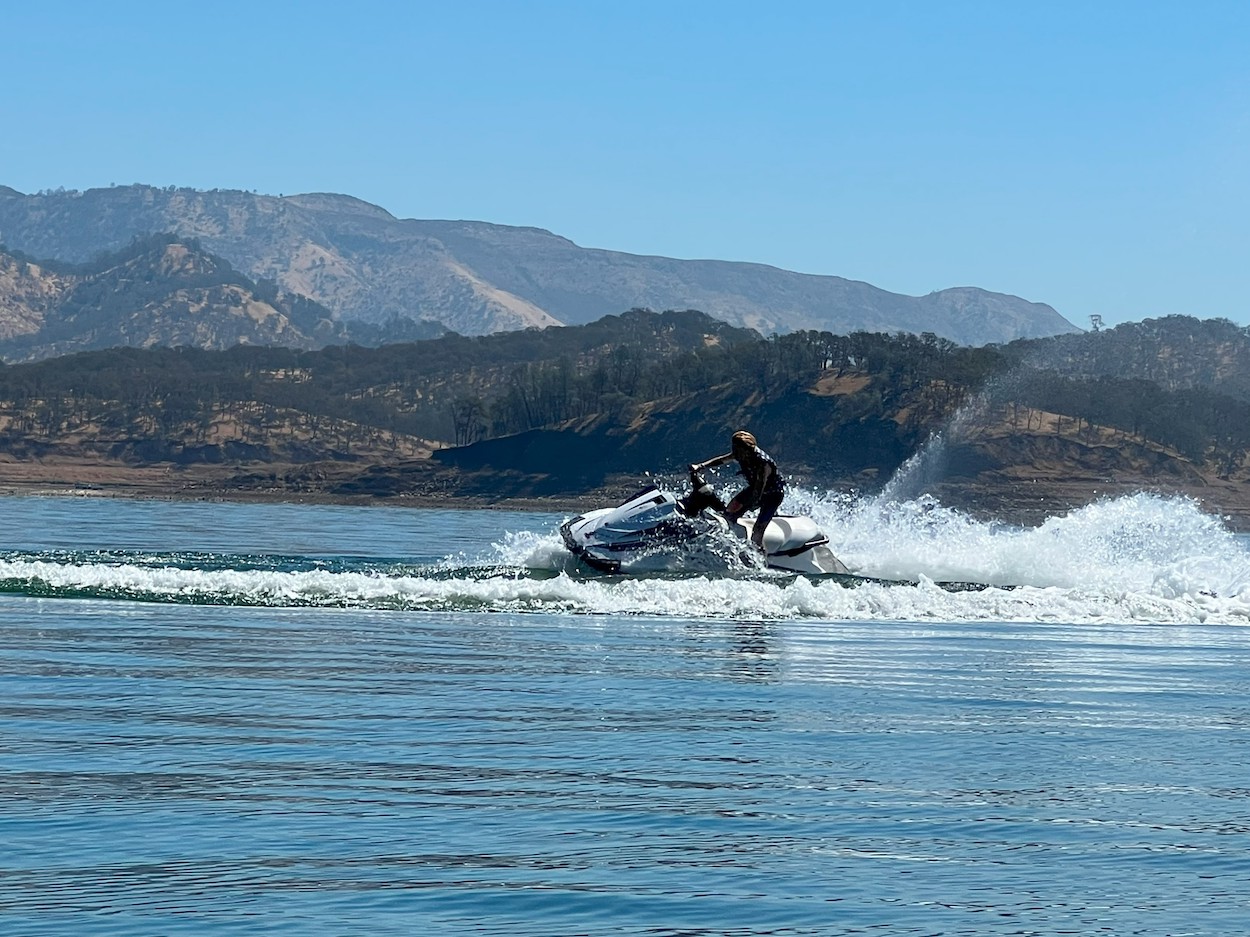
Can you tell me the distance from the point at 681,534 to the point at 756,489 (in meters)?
1.34

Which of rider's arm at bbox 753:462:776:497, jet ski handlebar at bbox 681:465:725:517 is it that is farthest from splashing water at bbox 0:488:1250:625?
rider's arm at bbox 753:462:776:497

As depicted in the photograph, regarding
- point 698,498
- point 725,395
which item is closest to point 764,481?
point 698,498

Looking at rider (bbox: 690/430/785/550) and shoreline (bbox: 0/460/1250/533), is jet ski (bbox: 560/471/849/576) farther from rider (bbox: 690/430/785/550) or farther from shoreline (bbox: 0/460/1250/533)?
shoreline (bbox: 0/460/1250/533)

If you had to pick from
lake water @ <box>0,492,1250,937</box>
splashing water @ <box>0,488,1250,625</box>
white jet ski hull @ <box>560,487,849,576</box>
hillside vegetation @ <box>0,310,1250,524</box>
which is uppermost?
hillside vegetation @ <box>0,310,1250,524</box>

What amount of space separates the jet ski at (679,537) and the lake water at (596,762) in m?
2.16

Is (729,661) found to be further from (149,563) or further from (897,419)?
(897,419)

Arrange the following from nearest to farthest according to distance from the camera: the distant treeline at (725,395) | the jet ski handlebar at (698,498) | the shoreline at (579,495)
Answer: the jet ski handlebar at (698,498)
the shoreline at (579,495)
the distant treeline at (725,395)

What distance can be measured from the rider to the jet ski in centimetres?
11

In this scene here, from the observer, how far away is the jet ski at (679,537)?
24.8 m

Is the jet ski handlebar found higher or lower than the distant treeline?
lower

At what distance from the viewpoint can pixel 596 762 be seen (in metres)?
11.0

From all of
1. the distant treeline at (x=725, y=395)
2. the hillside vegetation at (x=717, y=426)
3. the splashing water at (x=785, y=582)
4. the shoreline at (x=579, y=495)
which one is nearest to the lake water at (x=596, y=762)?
the splashing water at (x=785, y=582)

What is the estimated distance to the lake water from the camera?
794cm

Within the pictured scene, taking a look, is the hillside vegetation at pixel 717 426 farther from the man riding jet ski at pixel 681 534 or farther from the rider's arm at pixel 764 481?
the rider's arm at pixel 764 481
